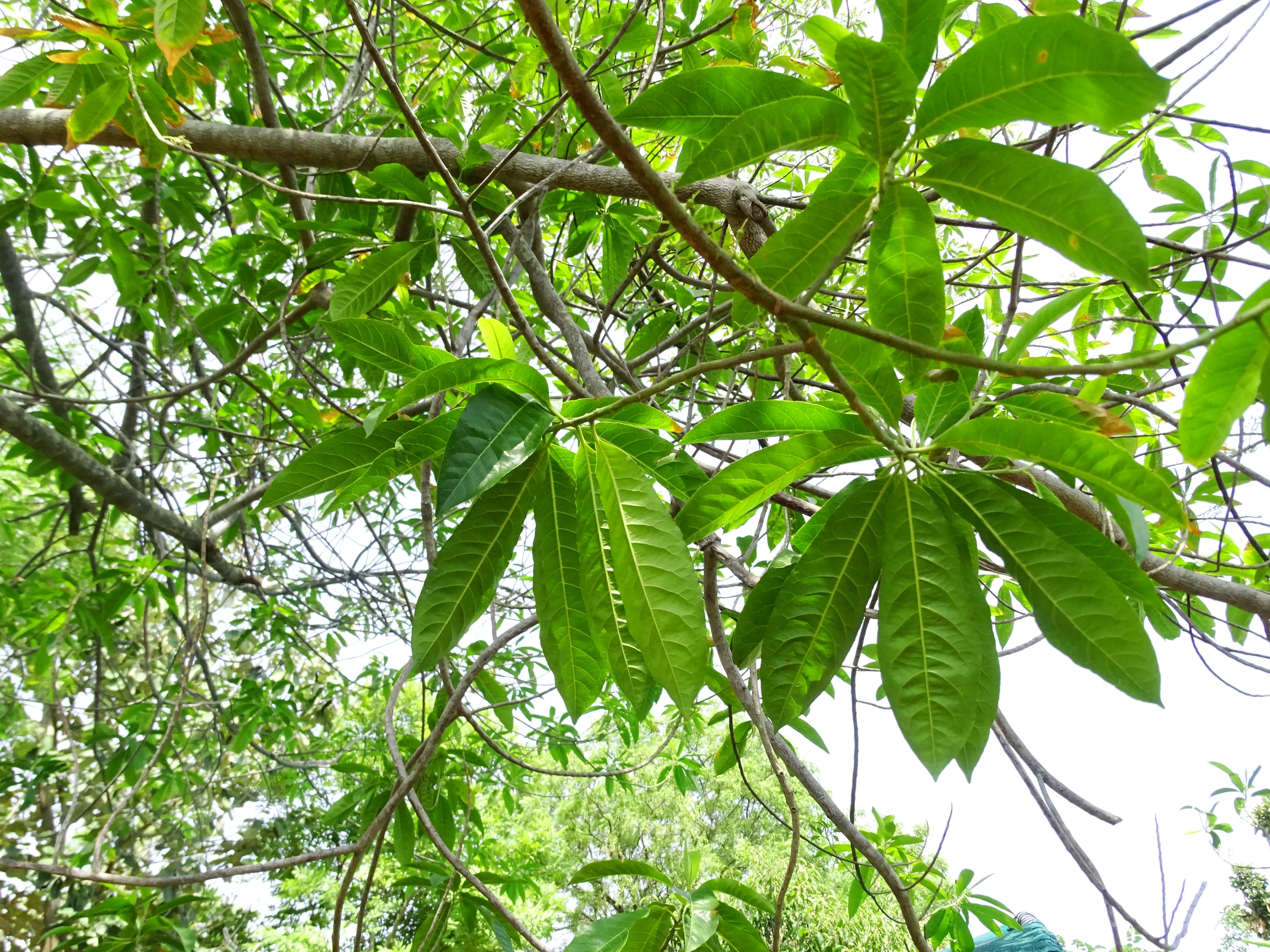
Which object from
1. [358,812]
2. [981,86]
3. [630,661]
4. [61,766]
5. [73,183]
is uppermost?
[73,183]

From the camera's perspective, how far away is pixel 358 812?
1828mm

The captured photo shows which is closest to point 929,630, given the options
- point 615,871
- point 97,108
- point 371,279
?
point 615,871

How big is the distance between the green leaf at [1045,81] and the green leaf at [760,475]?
0.74 feet

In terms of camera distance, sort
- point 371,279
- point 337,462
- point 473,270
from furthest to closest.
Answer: point 473,270 < point 371,279 < point 337,462

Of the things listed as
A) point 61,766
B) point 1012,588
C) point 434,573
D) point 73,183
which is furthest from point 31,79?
point 61,766

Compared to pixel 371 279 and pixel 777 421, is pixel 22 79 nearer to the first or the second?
pixel 371 279

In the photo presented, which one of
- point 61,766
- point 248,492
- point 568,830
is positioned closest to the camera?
point 248,492

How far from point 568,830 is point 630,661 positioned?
12982 mm

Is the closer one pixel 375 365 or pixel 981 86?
pixel 981 86

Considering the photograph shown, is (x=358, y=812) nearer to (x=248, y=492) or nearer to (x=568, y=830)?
(x=248, y=492)

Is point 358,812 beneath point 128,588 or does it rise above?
beneath

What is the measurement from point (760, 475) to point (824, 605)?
0.41ft

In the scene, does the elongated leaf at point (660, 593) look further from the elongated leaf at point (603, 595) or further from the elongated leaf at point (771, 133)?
the elongated leaf at point (771, 133)

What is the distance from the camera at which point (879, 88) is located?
1.61 feet
